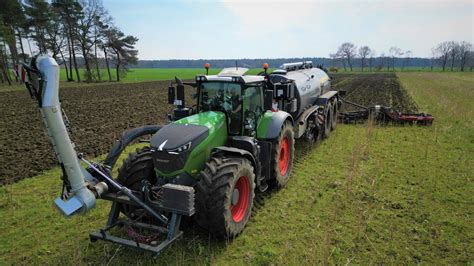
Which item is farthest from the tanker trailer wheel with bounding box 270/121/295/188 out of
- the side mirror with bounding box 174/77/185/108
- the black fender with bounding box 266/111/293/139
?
the side mirror with bounding box 174/77/185/108

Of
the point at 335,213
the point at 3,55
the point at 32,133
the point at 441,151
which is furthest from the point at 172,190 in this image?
the point at 3,55

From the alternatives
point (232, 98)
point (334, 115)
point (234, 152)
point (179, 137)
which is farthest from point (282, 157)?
point (334, 115)

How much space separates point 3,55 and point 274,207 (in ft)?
136

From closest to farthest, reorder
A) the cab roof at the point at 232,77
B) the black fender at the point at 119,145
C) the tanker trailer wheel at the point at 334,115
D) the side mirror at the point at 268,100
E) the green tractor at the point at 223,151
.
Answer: the green tractor at the point at 223,151, the black fender at the point at 119,145, the cab roof at the point at 232,77, the side mirror at the point at 268,100, the tanker trailer wheel at the point at 334,115

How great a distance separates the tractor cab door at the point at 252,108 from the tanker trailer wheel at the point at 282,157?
0.58 meters

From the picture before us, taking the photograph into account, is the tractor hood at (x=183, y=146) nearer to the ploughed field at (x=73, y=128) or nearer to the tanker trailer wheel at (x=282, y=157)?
the tanker trailer wheel at (x=282, y=157)

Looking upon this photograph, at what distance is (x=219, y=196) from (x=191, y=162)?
74cm

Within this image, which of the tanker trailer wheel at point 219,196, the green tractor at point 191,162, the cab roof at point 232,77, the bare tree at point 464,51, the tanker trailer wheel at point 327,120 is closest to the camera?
the green tractor at point 191,162

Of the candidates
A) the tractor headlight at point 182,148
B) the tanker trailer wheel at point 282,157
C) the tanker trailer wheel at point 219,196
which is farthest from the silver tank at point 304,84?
the tractor headlight at point 182,148

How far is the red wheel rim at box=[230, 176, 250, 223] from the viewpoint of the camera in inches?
211

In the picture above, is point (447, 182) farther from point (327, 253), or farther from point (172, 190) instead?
point (172, 190)

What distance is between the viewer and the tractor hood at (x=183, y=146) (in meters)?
4.95

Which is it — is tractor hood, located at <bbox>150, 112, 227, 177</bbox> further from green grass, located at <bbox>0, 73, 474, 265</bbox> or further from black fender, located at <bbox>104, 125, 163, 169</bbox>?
green grass, located at <bbox>0, 73, 474, 265</bbox>

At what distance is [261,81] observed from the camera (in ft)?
23.1
